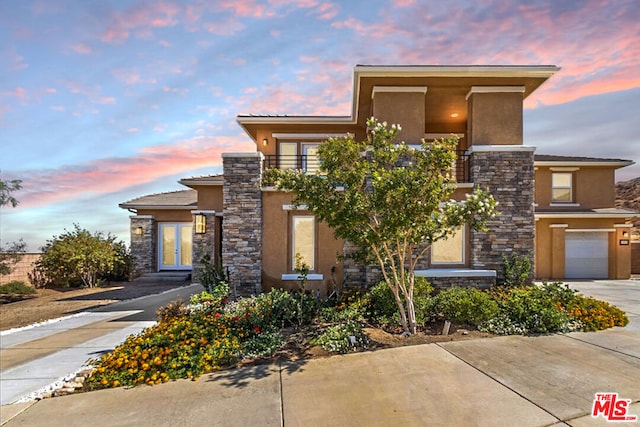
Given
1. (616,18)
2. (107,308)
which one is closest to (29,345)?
(107,308)

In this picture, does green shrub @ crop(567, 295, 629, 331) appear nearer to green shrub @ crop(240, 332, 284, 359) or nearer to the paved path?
green shrub @ crop(240, 332, 284, 359)

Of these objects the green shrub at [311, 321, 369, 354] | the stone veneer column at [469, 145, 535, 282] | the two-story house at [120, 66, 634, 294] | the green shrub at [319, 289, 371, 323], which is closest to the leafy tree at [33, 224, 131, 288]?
the two-story house at [120, 66, 634, 294]

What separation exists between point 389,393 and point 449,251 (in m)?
7.02

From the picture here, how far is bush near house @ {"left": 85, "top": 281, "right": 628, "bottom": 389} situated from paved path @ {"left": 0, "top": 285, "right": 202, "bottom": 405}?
0.74m

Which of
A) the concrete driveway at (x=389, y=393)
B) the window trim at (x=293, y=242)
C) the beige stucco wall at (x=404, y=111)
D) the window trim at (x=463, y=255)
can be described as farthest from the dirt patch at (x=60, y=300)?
the beige stucco wall at (x=404, y=111)

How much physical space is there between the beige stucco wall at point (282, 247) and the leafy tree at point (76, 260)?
9665 millimetres

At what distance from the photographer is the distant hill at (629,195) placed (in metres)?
27.9

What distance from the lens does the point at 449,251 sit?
10578 millimetres

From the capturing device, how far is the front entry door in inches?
693

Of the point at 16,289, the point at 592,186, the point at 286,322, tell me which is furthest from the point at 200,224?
the point at 592,186

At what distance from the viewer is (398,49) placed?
9664 millimetres

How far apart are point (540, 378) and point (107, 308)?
11.2 m

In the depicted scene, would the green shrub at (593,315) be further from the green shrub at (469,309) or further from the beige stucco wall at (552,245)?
the beige stucco wall at (552,245)

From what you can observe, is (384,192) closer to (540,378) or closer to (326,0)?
(540,378)
